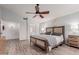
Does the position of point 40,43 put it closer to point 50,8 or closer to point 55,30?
point 55,30

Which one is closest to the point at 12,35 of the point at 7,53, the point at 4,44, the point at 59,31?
the point at 4,44

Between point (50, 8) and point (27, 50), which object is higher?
point (50, 8)

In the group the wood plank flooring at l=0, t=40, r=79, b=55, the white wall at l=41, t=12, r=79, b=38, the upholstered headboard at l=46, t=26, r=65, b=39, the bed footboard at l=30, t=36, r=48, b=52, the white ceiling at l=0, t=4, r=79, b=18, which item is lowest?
the wood plank flooring at l=0, t=40, r=79, b=55

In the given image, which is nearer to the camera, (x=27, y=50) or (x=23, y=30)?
(x=27, y=50)

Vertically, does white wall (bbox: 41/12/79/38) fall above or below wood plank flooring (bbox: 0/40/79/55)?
above

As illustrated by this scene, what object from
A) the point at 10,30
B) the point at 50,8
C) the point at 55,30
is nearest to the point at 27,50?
the point at 10,30

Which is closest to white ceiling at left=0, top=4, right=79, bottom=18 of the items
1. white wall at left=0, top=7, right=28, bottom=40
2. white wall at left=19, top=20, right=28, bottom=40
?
white wall at left=0, top=7, right=28, bottom=40

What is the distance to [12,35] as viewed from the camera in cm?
231

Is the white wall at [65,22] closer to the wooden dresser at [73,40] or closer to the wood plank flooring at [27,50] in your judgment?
the wooden dresser at [73,40]

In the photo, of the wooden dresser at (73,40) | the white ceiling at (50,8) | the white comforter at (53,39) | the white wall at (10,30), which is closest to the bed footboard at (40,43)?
→ the white comforter at (53,39)

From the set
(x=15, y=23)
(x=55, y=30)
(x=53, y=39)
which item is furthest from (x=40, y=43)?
(x=15, y=23)

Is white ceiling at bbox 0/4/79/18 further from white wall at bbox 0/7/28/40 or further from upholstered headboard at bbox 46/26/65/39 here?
upholstered headboard at bbox 46/26/65/39

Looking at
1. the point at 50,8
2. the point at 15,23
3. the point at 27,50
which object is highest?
the point at 50,8
